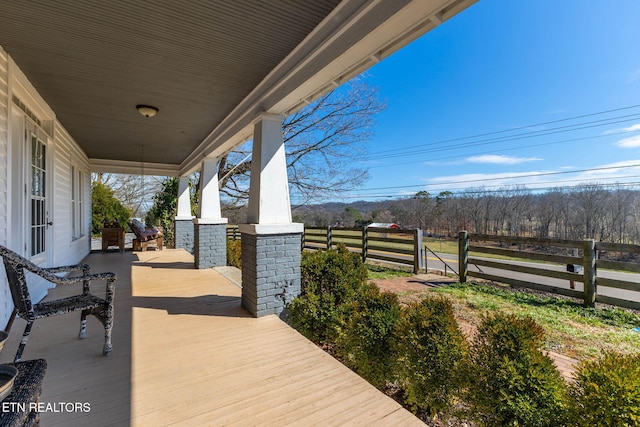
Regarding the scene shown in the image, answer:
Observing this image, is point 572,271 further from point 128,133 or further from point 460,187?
point 460,187

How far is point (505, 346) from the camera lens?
5.13 ft

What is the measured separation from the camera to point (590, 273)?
409 centimetres

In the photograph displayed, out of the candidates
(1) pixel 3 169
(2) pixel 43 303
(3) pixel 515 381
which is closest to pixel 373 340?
(3) pixel 515 381

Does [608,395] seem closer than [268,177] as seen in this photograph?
Yes

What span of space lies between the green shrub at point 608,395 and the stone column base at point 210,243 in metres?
5.86

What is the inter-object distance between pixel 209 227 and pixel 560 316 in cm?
607

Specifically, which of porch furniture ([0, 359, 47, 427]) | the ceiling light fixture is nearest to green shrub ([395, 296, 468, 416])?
porch furniture ([0, 359, 47, 427])

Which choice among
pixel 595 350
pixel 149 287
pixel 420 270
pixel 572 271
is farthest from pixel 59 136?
pixel 572 271

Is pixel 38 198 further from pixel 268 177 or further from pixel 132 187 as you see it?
pixel 132 187

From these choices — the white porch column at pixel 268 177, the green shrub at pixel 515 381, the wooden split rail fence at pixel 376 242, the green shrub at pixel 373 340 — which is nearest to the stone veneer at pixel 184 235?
the wooden split rail fence at pixel 376 242

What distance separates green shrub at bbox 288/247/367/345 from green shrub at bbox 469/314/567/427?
1267 mm

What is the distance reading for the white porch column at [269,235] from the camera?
3285mm

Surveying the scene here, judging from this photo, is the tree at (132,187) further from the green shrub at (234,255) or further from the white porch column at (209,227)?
the green shrub at (234,255)

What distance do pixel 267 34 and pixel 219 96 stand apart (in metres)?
1.62
